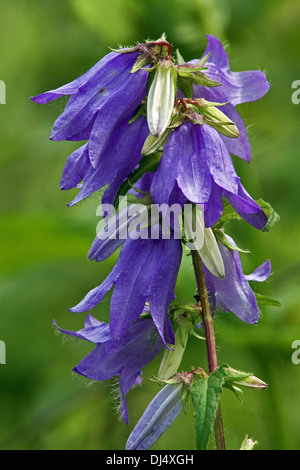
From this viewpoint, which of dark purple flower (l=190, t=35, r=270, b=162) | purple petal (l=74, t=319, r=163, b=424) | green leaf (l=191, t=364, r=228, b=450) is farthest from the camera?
dark purple flower (l=190, t=35, r=270, b=162)

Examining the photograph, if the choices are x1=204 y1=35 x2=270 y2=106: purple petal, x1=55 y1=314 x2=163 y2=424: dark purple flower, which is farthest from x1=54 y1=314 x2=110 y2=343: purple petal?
x1=204 y1=35 x2=270 y2=106: purple petal

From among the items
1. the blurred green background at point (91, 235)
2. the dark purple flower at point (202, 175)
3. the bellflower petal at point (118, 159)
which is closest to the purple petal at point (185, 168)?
the dark purple flower at point (202, 175)

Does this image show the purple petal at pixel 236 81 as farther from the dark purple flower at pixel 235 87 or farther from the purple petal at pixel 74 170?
the purple petal at pixel 74 170

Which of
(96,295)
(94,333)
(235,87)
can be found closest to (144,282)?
(96,295)

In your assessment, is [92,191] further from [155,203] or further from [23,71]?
[23,71]

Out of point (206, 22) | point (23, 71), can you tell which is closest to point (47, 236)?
point (206, 22)

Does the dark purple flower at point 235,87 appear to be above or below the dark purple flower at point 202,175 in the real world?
above

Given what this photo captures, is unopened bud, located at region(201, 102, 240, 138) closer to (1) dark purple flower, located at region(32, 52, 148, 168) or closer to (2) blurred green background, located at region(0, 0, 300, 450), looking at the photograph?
(1) dark purple flower, located at region(32, 52, 148, 168)
